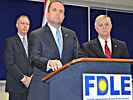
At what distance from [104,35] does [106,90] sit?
2011 millimetres

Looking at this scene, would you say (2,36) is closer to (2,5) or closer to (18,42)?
(2,5)

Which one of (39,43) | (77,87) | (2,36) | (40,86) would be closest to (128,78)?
(77,87)

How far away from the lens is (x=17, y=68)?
3783 millimetres

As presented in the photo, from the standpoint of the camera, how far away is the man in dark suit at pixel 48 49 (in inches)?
82.7

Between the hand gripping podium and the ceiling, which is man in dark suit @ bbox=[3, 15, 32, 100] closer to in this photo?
the hand gripping podium

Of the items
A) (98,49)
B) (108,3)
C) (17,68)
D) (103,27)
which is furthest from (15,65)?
(108,3)

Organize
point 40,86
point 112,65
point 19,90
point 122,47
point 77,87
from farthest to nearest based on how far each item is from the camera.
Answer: point 19,90
point 122,47
point 40,86
point 112,65
point 77,87

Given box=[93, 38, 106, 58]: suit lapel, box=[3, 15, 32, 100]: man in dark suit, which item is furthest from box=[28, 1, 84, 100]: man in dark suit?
box=[3, 15, 32, 100]: man in dark suit

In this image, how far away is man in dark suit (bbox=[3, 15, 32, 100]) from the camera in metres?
3.78

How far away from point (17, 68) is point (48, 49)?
5.35 ft

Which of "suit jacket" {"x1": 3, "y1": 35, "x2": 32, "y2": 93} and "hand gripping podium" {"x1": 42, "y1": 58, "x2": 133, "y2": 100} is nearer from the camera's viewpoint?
"hand gripping podium" {"x1": 42, "y1": 58, "x2": 133, "y2": 100}

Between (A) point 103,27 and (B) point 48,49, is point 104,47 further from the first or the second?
(B) point 48,49

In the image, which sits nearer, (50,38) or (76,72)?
(76,72)

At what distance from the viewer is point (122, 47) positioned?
3527 millimetres
